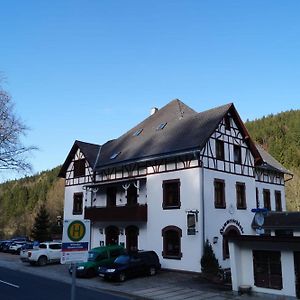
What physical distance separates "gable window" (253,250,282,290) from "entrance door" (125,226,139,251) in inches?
498

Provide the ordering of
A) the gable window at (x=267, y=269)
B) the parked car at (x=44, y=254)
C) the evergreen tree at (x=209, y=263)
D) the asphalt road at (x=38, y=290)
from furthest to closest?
the parked car at (x=44, y=254) < the evergreen tree at (x=209, y=263) < the gable window at (x=267, y=269) < the asphalt road at (x=38, y=290)

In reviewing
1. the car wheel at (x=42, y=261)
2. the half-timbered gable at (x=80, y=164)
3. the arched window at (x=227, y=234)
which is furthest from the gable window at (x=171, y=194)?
the car wheel at (x=42, y=261)

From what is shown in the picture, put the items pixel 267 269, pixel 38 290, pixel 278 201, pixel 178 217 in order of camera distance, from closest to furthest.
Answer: pixel 267 269 < pixel 38 290 < pixel 178 217 < pixel 278 201

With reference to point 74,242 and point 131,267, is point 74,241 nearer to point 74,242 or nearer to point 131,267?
point 74,242

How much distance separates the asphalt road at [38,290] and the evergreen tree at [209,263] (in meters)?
7.66

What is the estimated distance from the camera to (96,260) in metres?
24.4

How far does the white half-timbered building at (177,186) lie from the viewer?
85.3 ft

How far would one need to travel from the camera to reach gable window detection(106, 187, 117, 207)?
3231 centimetres

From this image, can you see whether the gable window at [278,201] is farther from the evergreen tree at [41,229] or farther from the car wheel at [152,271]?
the evergreen tree at [41,229]

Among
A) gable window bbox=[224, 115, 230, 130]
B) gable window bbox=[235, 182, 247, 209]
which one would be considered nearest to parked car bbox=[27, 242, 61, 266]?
gable window bbox=[235, 182, 247, 209]

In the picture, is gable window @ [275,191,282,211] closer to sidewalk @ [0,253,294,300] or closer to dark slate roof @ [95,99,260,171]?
dark slate roof @ [95,99,260,171]

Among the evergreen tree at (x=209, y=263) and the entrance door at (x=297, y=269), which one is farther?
the evergreen tree at (x=209, y=263)

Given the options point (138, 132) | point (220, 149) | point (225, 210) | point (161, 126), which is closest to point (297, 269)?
point (225, 210)

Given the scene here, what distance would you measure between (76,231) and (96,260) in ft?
55.0
